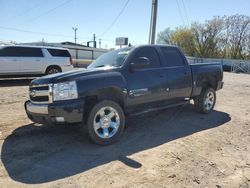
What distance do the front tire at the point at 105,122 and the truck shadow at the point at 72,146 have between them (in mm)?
166

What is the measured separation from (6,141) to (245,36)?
6387cm

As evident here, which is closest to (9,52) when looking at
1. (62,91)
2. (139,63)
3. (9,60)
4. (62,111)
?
(9,60)

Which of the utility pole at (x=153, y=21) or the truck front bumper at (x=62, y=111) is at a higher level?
the utility pole at (x=153, y=21)

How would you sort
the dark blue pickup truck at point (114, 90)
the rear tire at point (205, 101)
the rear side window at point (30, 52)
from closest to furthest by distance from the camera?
the dark blue pickup truck at point (114, 90) → the rear tire at point (205, 101) → the rear side window at point (30, 52)

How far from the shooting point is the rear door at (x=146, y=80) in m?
6.19

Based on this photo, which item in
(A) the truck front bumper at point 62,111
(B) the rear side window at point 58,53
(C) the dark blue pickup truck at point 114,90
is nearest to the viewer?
(A) the truck front bumper at point 62,111

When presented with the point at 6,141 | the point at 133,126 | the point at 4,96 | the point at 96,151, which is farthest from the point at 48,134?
the point at 4,96

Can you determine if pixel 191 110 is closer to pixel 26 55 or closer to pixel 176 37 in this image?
pixel 26 55

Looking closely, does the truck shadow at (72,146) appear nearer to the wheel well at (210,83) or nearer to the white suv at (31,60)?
the wheel well at (210,83)

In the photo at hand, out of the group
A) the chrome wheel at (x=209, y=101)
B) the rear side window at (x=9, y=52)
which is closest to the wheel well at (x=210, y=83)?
the chrome wheel at (x=209, y=101)

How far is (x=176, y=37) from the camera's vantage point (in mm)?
66188

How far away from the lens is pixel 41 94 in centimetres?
546

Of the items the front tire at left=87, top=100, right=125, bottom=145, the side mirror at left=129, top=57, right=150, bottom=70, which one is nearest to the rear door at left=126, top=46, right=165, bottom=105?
the side mirror at left=129, top=57, right=150, bottom=70

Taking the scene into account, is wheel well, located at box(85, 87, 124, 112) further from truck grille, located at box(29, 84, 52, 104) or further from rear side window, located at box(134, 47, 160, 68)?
rear side window, located at box(134, 47, 160, 68)
